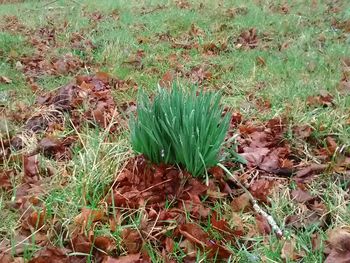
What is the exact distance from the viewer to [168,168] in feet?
6.69

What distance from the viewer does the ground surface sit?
5.64 feet

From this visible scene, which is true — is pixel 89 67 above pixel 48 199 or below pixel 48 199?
below

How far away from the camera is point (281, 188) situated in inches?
83.1

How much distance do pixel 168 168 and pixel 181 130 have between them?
253mm

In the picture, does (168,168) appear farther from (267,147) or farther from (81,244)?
(267,147)

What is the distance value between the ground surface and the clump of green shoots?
4.1 inches

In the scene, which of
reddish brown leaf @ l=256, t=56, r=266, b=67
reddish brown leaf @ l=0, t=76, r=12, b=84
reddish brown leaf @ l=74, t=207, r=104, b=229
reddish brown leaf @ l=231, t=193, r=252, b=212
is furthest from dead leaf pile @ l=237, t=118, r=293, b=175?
reddish brown leaf @ l=0, t=76, r=12, b=84

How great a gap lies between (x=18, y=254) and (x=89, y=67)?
312 centimetres

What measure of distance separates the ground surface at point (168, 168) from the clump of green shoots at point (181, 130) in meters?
0.10

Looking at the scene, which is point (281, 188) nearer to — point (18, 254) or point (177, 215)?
point (177, 215)

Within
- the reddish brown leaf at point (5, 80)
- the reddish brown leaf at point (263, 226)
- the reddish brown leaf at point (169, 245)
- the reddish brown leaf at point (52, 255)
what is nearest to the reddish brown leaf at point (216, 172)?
the reddish brown leaf at point (263, 226)

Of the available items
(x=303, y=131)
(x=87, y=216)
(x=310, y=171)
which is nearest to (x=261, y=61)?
(x=303, y=131)

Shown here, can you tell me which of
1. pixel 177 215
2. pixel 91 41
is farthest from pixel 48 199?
pixel 91 41

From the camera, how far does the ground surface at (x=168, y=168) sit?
1.72 metres
